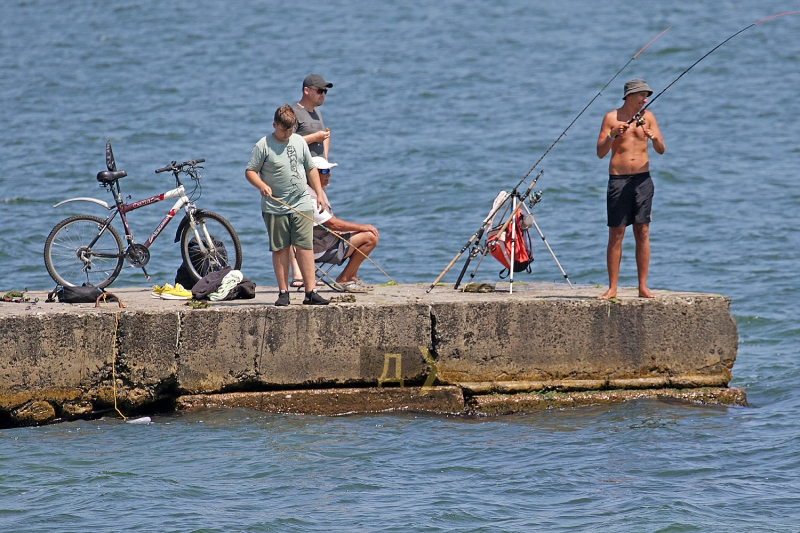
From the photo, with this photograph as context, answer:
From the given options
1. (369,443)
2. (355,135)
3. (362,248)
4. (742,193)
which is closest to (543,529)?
(369,443)

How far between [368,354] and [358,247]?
139 cm

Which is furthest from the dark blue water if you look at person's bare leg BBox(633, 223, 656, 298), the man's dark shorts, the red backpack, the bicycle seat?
the bicycle seat

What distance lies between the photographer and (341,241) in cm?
955

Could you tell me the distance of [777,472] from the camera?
303 inches

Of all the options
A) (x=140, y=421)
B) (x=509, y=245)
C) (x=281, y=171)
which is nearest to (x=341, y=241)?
(x=281, y=171)

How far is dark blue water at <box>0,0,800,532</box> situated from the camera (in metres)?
7.10

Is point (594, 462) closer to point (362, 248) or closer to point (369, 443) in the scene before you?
point (369, 443)

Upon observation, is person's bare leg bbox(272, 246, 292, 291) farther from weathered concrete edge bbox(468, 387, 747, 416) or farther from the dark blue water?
weathered concrete edge bbox(468, 387, 747, 416)

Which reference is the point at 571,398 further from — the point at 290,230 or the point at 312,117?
the point at 312,117

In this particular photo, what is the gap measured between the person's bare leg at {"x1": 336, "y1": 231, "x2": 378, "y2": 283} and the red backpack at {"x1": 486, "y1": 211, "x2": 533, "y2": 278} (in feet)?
3.53

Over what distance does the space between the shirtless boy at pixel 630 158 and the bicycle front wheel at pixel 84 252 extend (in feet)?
14.2

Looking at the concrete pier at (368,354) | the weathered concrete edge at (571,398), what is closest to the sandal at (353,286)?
the concrete pier at (368,354)

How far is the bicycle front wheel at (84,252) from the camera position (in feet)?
29.9

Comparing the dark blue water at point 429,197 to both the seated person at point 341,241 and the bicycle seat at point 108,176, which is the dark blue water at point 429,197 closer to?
the seated person at point 341,241
